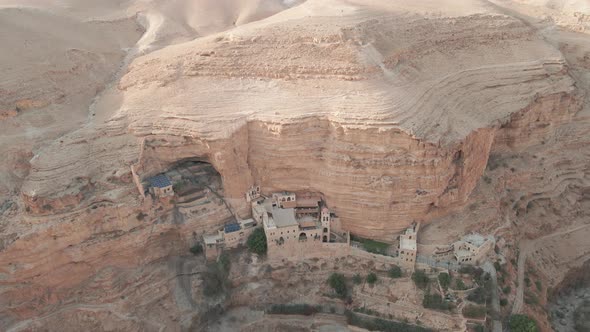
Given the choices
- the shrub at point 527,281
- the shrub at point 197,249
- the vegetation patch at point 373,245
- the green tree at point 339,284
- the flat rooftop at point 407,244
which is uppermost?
the flat rooftop at point 407,244

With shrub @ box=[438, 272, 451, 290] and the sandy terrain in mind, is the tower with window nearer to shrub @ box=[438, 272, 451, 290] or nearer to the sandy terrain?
the sandy terrain

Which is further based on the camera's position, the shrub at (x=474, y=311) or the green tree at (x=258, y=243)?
the green tree at (x=258, y=243)

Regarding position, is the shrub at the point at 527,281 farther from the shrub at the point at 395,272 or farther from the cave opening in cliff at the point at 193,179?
the cave opening in cliff at the point at 193,179

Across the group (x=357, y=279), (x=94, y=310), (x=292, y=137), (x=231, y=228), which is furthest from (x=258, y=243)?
(x=94, y=310)

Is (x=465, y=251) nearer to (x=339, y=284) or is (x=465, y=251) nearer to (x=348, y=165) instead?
(x=339, y=284)

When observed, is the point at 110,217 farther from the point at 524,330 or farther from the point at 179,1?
the point at 179,1

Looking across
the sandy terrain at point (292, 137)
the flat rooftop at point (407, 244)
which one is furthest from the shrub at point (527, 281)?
the flat rooftop at point (407, 244)

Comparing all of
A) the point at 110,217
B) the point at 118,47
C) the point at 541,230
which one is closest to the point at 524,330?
the point at 541,230
